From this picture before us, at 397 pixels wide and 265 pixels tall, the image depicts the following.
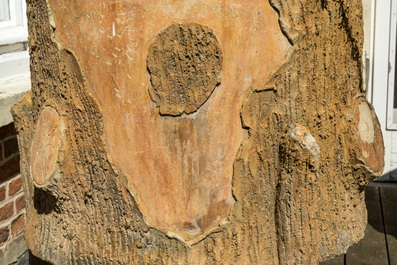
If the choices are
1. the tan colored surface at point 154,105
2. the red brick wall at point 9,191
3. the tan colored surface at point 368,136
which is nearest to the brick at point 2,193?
the red brick wall at point 9,191

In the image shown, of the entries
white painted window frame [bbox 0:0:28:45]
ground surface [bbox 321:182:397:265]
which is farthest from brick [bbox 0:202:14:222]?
ground surface [bbox 321:182:397:265]

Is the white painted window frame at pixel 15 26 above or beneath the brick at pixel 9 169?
above

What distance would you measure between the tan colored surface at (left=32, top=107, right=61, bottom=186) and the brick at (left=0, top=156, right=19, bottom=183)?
1101 mm

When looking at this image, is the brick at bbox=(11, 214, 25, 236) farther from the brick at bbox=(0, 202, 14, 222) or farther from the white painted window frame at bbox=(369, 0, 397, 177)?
the white painted window frame at bbox=(369, 0, 397, 177)

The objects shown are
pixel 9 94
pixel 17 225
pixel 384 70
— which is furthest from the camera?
pixel 384 70

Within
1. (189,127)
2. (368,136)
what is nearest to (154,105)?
(189,127)

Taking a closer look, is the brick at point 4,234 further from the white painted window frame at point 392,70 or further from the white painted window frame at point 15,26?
the white painted window frame at point 392,70

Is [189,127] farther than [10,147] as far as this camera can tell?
No

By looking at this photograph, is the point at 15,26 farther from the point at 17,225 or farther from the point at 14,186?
the point at 17,225

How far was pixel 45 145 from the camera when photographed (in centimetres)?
149

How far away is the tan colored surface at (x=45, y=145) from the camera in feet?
4.79

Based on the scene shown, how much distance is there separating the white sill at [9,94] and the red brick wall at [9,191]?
0.13 meters

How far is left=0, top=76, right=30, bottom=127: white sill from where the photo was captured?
2399 mm

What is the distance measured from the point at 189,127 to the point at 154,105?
11cm
